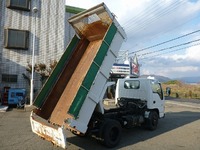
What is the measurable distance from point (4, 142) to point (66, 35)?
49.2 ft

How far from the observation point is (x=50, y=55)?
20188mm

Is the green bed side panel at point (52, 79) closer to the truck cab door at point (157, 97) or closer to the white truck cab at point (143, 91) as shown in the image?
the white truck cab at point (143, 91)

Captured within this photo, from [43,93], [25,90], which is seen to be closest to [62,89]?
[43,93]

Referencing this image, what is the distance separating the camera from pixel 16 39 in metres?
18.9

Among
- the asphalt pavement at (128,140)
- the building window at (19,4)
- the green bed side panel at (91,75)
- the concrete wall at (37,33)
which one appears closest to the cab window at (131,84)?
the asphalt pavement at (128,140)

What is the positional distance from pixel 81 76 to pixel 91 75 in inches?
45.6

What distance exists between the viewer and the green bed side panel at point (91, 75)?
636cm

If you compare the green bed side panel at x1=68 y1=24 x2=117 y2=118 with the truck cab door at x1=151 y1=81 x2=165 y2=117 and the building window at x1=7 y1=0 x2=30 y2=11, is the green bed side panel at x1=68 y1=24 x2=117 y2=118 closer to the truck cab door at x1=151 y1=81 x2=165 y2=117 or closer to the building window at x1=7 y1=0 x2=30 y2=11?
the truck cab door at x1=151 y1=81 x2=165 y2=117

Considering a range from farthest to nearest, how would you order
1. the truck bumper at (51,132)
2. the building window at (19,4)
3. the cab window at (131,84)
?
the building window at (19,4)
the cab window at (131,84)
the truck bumper at (51,132)

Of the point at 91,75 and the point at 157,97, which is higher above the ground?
the point at 91,75

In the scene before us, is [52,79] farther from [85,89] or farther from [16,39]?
[16,39]

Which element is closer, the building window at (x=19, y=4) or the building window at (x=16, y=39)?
the building window at (x=16, y=39)

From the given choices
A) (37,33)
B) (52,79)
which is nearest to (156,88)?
(52,79)

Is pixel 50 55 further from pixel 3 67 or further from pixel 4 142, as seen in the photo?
pixel 4 142
